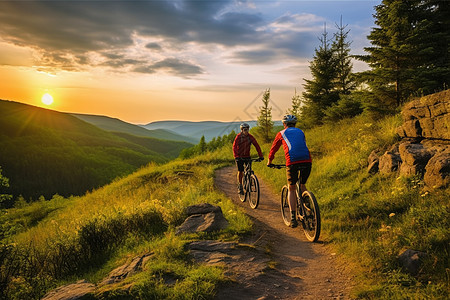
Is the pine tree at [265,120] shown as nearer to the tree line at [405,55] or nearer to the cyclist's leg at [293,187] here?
the tree line at [405,55]

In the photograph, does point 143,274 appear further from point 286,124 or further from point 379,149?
point 379,149

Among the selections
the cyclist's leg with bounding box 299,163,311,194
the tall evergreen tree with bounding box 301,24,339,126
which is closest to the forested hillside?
the tall evergreen tree with bounding box 301,24,339,126

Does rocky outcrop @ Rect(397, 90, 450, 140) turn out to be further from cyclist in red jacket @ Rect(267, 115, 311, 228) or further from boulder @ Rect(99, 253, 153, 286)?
boulder @ Rect(99, 253, 153, 286)

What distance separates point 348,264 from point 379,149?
689 centimetres

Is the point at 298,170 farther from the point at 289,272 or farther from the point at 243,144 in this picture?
the point at 243,144

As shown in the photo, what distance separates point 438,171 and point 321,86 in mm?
16371

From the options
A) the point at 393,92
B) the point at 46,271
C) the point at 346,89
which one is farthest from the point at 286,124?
the point at 346,89

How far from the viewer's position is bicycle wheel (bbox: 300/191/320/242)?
632 centimetres

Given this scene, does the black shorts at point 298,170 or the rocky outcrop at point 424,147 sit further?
the rocky outcrop at point 424,147

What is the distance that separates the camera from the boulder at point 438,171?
6.95 metres

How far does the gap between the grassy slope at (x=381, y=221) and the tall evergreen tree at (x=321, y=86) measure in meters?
9.90

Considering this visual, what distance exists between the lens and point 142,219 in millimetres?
8391

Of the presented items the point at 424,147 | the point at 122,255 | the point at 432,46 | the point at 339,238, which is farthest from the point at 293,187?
the point at 432,46

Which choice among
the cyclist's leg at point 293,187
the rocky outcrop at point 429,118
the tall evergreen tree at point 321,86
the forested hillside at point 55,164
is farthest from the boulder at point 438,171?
the forested hillside at point 55,164
